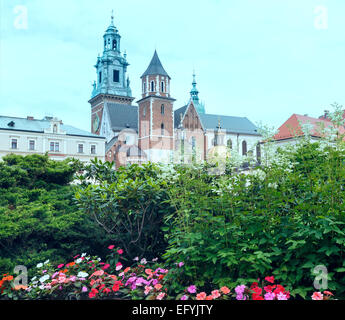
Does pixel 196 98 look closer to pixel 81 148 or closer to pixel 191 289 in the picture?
pixel 81 148

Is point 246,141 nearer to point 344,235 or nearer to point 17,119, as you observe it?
point 17,119

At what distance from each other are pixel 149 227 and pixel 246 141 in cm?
5924

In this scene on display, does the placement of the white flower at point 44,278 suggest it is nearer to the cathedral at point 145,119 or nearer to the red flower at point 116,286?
the red flower at point 116,286

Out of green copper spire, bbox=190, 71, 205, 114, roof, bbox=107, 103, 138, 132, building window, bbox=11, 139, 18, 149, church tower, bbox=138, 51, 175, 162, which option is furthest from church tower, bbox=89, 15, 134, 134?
building window, bbox=11, 139, 18, 149

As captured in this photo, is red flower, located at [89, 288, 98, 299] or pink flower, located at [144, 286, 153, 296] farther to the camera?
red flower, located at [89, 288, 98, 299]

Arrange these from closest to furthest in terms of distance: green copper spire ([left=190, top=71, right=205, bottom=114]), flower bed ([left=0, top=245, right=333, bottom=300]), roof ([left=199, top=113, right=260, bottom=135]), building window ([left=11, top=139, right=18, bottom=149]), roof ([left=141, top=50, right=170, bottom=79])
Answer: flower bed ([left=0, top=245, right=333, bottom=300])
building window ([left=11, top=139, right=18, bottom=149])
roof ([left=141, top=50, right=170, bottom=79])
roof ([left=199, top=113, right=260, bottom=135])
green copper spire ([left=190, top=71, right=205, bottom=114])

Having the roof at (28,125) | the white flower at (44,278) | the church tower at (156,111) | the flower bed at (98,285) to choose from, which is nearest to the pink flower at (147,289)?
the flower bed at (98,285)

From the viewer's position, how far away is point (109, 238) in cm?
561

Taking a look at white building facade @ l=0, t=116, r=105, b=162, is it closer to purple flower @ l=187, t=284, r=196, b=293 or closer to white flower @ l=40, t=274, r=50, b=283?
white flower @ l=40, t=274, r=50, b=283

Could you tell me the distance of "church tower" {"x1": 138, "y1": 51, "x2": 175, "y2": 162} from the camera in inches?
1868

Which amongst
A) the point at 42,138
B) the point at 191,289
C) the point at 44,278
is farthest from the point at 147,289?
the point at 42,138

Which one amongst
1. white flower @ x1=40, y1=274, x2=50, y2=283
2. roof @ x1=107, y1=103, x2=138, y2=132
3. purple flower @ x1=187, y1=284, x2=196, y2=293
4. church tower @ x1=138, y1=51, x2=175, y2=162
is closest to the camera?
purple flower @ x1=187, y1=284, x2=196, y2=293

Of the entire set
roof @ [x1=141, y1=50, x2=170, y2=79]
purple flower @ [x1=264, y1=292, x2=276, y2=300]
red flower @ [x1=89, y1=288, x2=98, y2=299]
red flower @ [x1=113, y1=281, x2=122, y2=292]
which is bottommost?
red flower @ [x1=89, y1=288, x2=98, y2=299]
